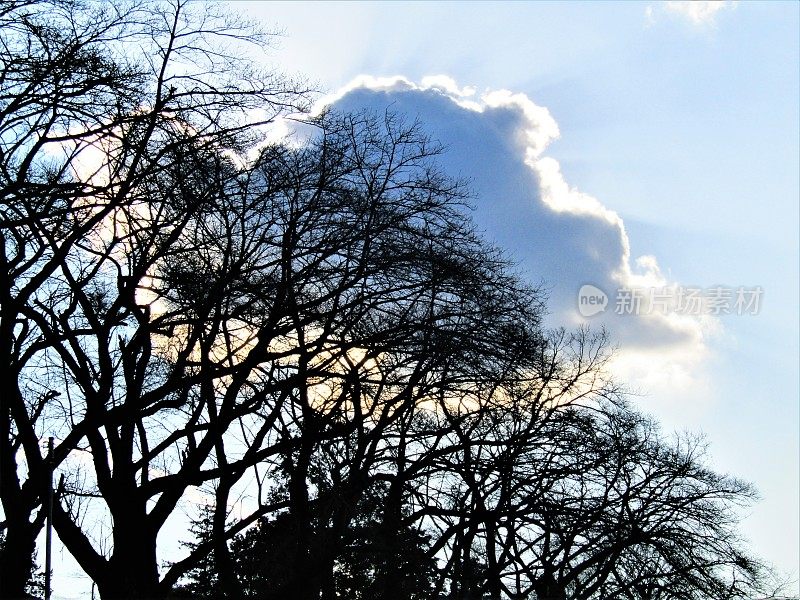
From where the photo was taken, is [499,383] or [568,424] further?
[568,424]

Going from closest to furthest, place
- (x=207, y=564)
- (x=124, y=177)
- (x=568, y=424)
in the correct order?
(x=124, y=177) → (x=568, y=424) → (x=207, y=564)

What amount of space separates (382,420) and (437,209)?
3.79 metres

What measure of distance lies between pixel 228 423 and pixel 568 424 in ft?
20.7

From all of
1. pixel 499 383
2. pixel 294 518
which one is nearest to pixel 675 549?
pixel 499 383

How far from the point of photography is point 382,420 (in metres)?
19.0

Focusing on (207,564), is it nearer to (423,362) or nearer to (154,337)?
(154,337)

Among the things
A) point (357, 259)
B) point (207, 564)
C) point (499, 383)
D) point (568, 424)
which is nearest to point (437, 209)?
point (357, 259)

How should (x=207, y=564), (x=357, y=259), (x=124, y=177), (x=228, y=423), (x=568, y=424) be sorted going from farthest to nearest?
1. (x=207, y=564)
2. (x=568, y=424)
3. (x=228, y=423)
4. (x=357, y=259)
5. (x=124, y=177)

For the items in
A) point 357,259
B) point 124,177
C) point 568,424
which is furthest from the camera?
point 568,424

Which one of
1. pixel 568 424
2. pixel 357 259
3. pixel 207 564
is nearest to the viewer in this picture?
pixel 357 259

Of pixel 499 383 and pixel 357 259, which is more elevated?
pixel 357 259

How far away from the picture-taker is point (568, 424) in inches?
805

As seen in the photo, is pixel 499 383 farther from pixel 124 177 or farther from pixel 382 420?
pixel 124 177

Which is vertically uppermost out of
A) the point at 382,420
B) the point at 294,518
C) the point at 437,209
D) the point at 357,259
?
the point at 437,209
